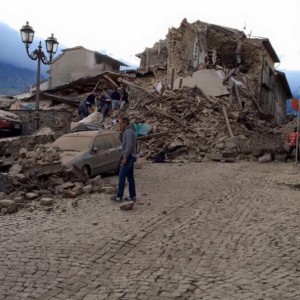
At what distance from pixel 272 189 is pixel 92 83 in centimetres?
2455

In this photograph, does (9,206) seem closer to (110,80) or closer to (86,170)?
(86,170)

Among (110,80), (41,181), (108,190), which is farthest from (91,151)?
(110,80)

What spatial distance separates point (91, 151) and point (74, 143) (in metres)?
0.75

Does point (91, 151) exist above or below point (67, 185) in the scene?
above

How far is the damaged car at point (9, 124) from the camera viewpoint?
20.9 m

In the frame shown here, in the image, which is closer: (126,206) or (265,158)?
(126,206)

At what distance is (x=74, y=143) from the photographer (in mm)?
14023

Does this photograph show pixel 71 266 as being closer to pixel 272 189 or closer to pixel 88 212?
pixel 88 212

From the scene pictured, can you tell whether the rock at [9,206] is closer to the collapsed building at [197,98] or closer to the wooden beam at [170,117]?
the collapsed building at [197,98]

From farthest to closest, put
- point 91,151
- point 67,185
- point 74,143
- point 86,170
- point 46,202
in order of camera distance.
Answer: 1. point 74,143
2. point 91,151
3. point 86,170
4. point 67,185
5. point 46,202

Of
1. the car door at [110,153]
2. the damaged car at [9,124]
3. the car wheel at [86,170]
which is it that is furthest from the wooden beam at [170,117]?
the car wheel at [86,170]

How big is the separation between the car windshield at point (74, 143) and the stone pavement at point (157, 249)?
3250 millimetres

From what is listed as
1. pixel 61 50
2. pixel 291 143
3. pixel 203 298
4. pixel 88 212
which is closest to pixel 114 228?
pixel 88 212

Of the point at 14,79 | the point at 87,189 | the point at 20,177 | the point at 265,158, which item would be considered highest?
the point at 14,79
